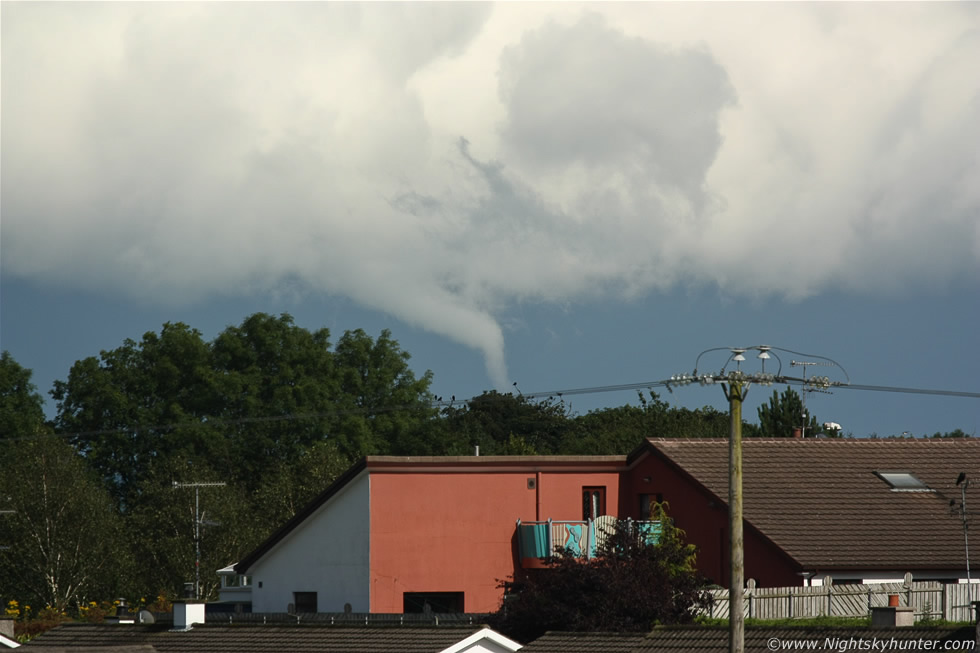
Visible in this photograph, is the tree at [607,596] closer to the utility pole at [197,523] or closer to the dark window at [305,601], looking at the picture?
the dark window at [305,601]

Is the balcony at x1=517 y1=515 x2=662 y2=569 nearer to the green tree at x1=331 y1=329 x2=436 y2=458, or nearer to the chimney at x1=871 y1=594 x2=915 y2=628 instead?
the chimney at x1=871 y1=594 x2=915 y2=628

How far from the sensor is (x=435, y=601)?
4788 centimetres

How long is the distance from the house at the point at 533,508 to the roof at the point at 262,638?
9.00m

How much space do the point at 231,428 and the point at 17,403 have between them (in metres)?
15.8

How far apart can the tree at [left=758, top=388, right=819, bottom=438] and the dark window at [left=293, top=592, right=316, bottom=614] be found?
122 ft

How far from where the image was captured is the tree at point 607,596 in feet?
117

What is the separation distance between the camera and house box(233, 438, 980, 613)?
45.8 meters

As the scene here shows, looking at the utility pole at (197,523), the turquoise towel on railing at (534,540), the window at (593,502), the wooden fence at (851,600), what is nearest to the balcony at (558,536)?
the turquoise towel on railing at (534,540)

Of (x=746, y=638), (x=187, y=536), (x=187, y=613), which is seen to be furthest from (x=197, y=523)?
(x=746, y=638)

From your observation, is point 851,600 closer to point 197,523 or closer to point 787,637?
point 787,637

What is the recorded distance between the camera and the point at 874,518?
44.6 m

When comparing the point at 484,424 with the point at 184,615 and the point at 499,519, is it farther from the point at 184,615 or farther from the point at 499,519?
the point at 184,615

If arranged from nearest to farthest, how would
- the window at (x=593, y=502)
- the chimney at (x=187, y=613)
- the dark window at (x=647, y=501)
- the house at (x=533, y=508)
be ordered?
the chimney at (x=187, y=613), the house at (x=533, y=508), the dark window at (x=647, y=501), the window at (x=593, y=502)

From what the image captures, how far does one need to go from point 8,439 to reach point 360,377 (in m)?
22.5
